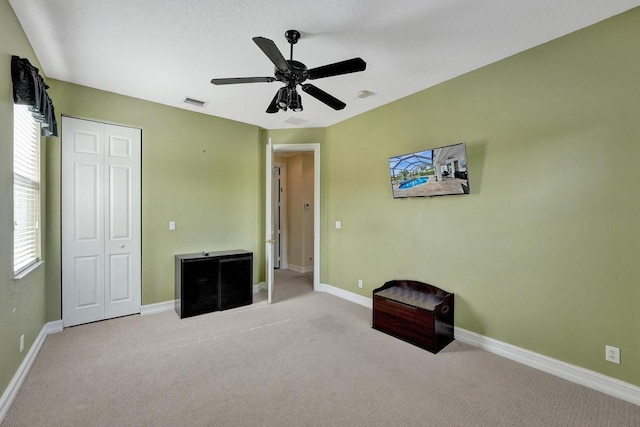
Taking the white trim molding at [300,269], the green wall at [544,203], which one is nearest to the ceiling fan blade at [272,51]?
the green wall at [544,203]

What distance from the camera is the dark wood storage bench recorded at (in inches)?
110

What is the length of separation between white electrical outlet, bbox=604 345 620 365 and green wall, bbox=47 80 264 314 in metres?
4.15

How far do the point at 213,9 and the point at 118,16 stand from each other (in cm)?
74

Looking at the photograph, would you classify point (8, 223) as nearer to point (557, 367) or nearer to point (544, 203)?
point (544, 203)

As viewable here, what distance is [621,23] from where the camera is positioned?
6.91 ft

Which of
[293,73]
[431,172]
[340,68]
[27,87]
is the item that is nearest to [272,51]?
[293,73]

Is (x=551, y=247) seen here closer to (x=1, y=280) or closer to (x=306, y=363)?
(x=306, y=363)

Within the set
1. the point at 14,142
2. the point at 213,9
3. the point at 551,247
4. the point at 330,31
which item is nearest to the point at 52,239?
the point at 14,142

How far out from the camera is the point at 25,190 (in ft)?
8.43

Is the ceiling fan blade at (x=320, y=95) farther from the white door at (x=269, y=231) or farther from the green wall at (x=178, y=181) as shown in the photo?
the green wall at (x=178, y=181)

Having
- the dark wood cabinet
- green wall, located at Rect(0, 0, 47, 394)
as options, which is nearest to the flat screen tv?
the dark wood cabinet

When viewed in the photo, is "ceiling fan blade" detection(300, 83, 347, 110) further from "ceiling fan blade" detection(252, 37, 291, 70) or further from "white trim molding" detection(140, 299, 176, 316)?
"white trim molding" detection(140, 299, 176, 316)

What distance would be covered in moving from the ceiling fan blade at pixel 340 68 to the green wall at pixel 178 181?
267 centimetres

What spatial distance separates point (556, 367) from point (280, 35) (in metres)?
3.58
